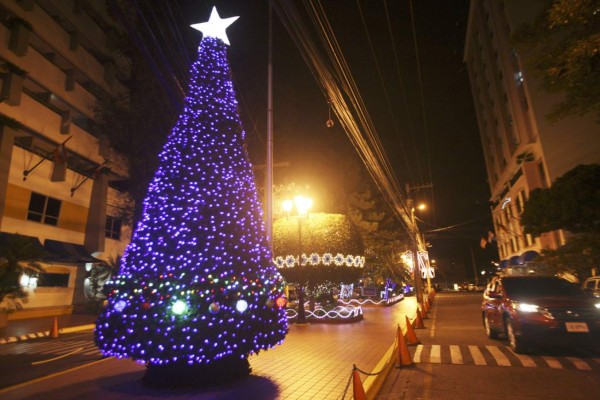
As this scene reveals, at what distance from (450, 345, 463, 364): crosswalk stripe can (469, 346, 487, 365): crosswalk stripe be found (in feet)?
0.96

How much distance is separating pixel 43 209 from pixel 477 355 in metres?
22.3

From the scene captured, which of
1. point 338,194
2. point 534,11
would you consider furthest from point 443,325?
point 534,11

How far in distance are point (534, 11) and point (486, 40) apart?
16.0m

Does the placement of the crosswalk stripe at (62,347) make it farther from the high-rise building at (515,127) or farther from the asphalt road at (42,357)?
the high-rise building at (515,127)

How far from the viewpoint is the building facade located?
1880 cm

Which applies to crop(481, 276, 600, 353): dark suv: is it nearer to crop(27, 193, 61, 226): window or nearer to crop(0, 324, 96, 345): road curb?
crop(0, 324, 96, 345): road curb

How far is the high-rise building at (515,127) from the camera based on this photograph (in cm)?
2753

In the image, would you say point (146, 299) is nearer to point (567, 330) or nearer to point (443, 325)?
point (567, 330)

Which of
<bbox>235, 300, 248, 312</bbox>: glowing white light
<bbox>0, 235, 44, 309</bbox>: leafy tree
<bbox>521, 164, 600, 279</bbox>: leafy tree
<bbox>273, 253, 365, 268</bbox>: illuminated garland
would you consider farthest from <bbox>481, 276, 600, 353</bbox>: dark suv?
<bbox>0, 235, 44, 309</bbox>: leafy tree

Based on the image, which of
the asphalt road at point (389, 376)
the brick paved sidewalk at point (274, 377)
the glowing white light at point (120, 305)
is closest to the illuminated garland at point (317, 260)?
the asphalt road at point (389, 376)

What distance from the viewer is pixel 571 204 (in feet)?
32.2

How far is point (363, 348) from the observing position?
9930 mm

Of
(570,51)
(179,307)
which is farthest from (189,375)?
(570,51)

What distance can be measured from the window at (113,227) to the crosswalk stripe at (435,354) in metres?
23.4
